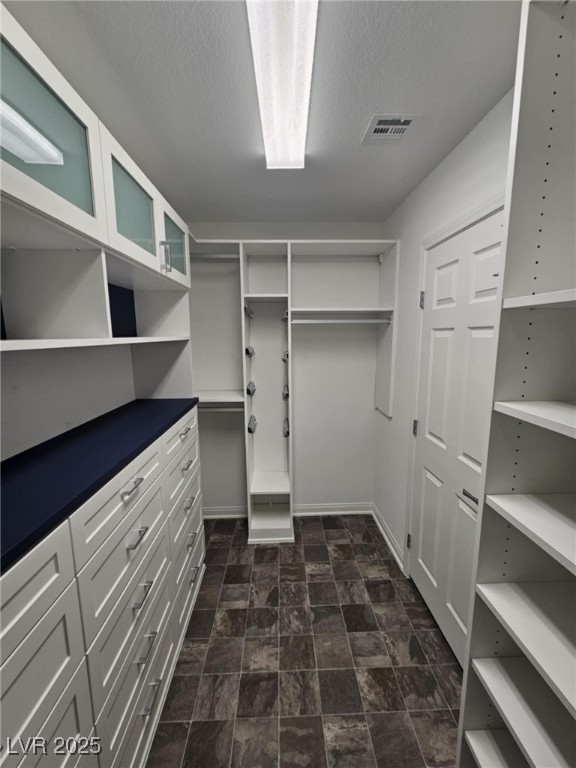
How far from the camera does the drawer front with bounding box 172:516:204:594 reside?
1587mm

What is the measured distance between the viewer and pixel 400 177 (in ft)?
5.72

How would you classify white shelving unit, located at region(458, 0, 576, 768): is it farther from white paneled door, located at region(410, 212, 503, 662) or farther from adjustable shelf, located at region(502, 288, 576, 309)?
white paneled door, located at region(410, 212, 503, 662)

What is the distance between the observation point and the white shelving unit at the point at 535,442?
0.67m

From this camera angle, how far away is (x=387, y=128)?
4.34 ft

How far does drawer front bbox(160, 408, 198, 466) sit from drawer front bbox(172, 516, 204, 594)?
53cm

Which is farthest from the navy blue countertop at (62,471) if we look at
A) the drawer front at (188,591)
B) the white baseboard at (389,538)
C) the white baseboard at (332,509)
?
the white baseboard at (389,538)

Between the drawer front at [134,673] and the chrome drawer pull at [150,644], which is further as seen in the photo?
the chrome drawer pull at [150,644]

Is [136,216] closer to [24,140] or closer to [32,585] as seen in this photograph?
[24,140]

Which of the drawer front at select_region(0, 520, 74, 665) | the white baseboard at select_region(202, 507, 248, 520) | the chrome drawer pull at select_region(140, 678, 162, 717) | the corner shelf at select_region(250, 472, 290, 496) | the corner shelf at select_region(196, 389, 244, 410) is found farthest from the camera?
the white baseboard at select_region(202, 507, 248, 520)

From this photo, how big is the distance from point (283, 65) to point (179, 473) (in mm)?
1775

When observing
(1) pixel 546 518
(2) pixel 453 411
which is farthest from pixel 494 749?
(2) pixel 453 411

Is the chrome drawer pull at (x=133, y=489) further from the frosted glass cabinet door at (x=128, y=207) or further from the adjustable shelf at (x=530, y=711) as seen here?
the adjustable shelf at (x=530, y=711)

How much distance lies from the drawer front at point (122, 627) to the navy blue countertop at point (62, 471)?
1.46ft

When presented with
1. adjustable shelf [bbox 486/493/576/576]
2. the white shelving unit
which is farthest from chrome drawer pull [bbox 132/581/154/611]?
adjustable shelf [bbox 486/493/576/576]
